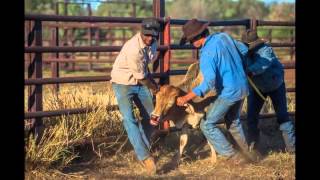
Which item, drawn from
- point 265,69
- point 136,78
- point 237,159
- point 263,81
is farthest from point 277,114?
point 136,78

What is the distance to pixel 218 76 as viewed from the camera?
6.24 m

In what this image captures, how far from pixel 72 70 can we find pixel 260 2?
5931 centimetres

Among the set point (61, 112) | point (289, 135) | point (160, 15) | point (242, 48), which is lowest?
point (289, 135)

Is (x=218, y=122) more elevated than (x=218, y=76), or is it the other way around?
(x=218, y=76)

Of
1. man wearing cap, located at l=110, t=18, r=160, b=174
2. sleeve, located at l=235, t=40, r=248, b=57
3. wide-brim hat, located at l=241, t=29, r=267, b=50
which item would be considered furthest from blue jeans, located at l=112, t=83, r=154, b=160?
wide-brim hat, located at l=241, t=29, r=267, b=50

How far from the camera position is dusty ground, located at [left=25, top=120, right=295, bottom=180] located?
625cm

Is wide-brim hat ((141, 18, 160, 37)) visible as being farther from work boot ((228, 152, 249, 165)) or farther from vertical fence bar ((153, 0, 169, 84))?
work boot ((228, 152, 249, 165))

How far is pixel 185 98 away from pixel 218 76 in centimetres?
45

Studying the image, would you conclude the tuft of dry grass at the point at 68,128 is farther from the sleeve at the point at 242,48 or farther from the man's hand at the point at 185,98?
the sleeve at the point at 242,48

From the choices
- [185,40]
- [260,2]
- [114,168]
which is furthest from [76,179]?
[260,2]

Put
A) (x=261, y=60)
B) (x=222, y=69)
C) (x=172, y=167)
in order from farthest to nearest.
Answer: (x=261, y=60) → (x=172, y=167) → (x=222, y=69)

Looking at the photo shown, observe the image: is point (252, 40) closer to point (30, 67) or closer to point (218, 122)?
point (218, 122)

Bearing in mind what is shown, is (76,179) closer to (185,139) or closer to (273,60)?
(185,139)

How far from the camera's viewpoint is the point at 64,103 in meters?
7.36
